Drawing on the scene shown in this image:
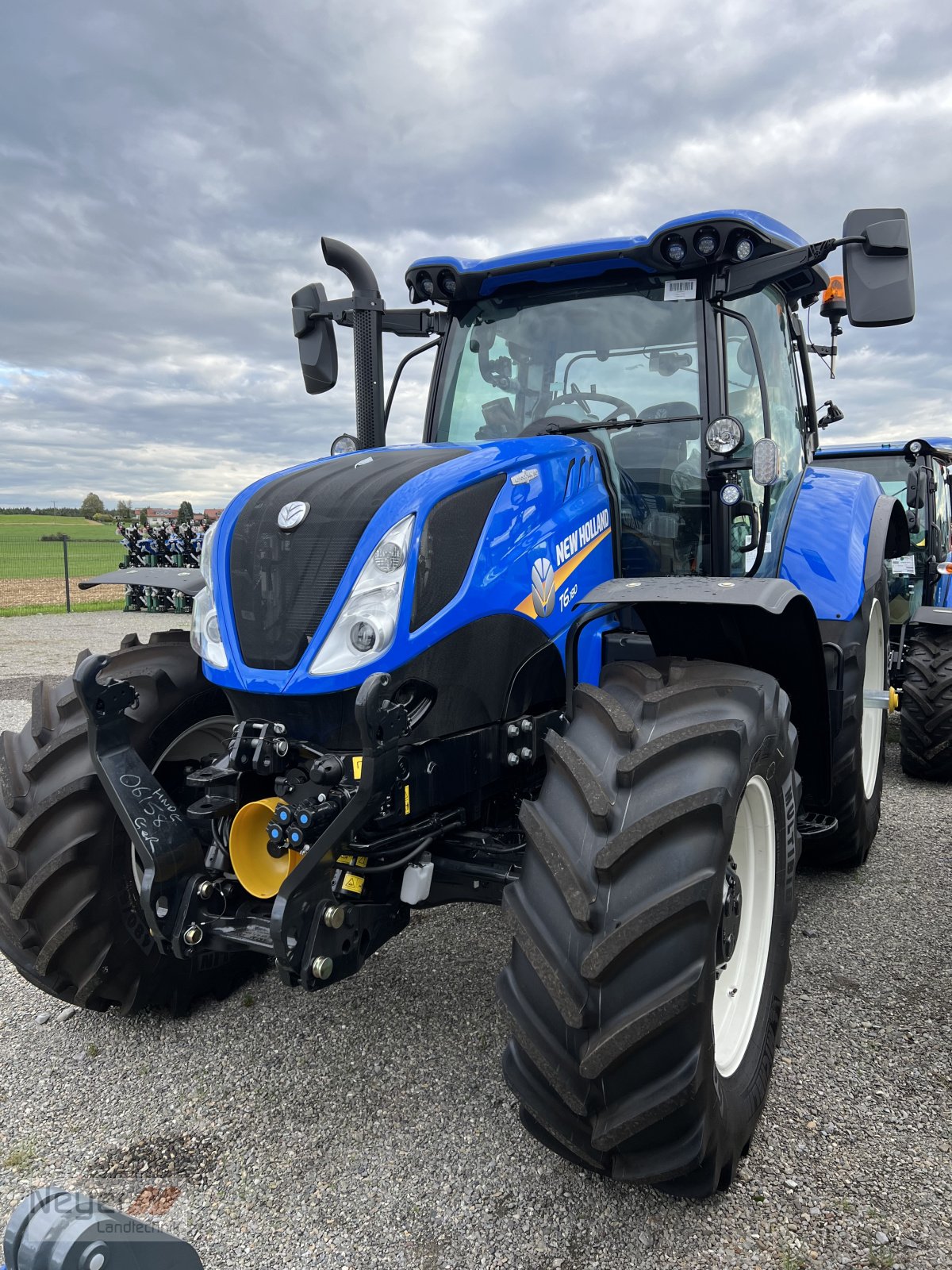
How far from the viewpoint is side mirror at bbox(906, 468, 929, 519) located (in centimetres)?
684

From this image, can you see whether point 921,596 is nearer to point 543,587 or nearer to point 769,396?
point 769,396

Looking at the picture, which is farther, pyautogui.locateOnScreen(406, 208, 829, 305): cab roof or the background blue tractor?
the background blue tractor

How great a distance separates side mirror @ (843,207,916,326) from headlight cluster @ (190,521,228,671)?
2.08 metres

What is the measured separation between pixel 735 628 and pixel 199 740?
1768 millimetres

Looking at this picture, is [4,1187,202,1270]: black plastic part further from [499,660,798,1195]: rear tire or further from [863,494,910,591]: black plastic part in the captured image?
[863,494,910,591]: black plastic part

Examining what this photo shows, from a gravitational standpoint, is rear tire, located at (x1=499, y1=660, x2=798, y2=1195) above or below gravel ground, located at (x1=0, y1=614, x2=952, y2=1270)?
above

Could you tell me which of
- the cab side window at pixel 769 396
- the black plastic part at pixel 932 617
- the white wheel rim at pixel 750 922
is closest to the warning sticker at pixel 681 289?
the cab side window at pixel 769 396

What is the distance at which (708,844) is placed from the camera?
1854 mm

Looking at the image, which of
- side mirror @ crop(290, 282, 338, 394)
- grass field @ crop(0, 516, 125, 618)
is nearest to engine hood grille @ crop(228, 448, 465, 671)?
side mirror @ crop(290, 282, 338, 394)

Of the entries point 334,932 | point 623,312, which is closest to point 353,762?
point 334,932

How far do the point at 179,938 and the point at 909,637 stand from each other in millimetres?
5350

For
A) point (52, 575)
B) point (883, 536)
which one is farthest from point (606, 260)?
point (52, 575)

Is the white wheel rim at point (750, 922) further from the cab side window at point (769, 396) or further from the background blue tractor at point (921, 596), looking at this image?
the background blue tractor at point (921, 596)

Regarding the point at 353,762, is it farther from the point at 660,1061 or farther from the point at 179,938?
the point at 660,1061
